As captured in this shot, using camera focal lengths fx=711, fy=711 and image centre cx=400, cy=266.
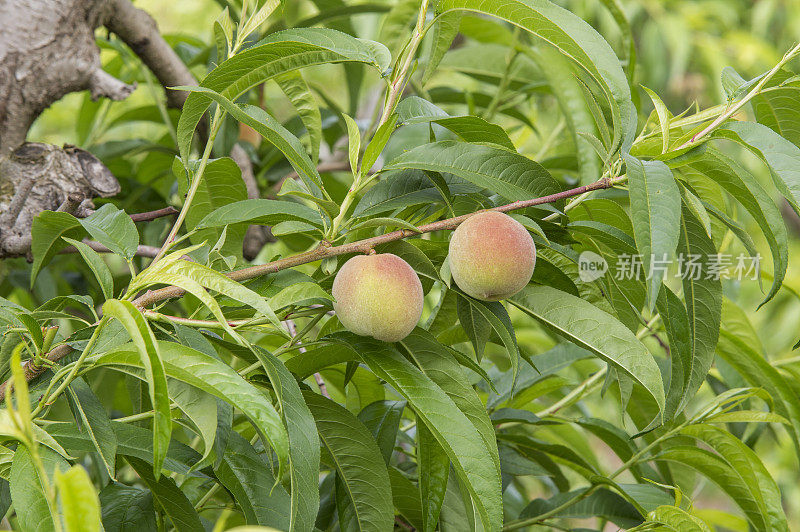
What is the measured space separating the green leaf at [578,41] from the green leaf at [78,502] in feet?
1.40

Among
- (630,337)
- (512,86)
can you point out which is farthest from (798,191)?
(512,86)

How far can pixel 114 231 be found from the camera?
61 cm

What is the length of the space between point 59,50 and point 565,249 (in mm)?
659

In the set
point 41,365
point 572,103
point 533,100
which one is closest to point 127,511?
point 41,365

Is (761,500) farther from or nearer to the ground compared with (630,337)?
nearer to the ground

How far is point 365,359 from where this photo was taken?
582mm

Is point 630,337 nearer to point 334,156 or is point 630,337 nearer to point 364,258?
point 364,258

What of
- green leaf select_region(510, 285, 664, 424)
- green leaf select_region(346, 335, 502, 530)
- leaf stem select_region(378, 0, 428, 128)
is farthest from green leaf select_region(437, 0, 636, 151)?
green leaf select_region(346, 335, 502, 530)

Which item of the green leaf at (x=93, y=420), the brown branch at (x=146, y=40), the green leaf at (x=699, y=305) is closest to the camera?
the green leaf at (x=93, y=420)

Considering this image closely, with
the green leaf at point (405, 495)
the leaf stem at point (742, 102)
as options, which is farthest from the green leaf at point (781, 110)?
the green leaf at point (405, 495)

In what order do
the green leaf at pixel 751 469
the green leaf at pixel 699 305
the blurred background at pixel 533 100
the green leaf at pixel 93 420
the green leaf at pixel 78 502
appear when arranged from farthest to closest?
the blurred background at pixel 533 100 → the green leaf at pixel 751 469 → the green leaf at pixel 699 305 → the green leaf at pixel 93 420 → the green leaf at pixel 78 502

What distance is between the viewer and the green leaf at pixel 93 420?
0.52 m

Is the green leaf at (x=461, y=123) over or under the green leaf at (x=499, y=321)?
over

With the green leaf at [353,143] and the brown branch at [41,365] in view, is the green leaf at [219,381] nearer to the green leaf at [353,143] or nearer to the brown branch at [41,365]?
the brown branch at [41,365]
